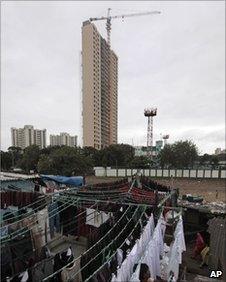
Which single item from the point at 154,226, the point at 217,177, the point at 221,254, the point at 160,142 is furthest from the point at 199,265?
the point at 160,142

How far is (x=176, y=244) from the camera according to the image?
210 inches

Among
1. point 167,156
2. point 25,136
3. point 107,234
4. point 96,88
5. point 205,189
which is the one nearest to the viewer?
point 107,234

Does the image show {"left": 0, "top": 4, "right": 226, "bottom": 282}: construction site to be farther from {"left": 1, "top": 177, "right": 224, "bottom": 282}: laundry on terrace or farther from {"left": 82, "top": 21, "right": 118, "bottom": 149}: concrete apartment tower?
{"left": 82, "top": 21, "right": 118, "bottom": 149}: concrete apartment tower

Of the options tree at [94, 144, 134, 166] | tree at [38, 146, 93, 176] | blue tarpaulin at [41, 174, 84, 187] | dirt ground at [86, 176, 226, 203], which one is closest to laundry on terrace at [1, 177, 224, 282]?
blue tarpaulin at [41, 174, 84, 187]

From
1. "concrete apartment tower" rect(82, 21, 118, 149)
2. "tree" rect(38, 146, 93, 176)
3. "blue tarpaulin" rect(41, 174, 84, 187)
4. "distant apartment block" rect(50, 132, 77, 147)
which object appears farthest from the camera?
"distant apartment block" rect(50, 132, 77, 147)

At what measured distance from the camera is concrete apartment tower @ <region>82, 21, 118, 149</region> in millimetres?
73312

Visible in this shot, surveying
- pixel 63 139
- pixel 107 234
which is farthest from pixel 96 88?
pixel 107 234

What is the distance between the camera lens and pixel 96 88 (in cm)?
7538

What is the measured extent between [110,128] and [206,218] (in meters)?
76.9

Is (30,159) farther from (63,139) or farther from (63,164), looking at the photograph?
(63,139)

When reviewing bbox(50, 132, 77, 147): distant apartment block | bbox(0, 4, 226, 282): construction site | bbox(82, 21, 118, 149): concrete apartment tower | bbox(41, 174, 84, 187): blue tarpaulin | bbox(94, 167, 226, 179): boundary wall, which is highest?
bbox(82, 21, 118, 149): concrete apartment tower

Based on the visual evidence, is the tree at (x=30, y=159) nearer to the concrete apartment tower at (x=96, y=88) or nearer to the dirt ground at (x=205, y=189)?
the dirt ground at (x=205, y=189)

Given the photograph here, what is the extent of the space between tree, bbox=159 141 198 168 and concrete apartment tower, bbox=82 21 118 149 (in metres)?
23.7

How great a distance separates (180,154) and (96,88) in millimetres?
30583
